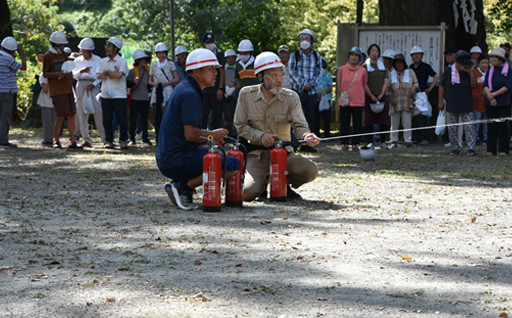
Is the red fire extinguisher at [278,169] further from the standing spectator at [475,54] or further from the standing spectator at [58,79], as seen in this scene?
the standing spectator at [475,54]

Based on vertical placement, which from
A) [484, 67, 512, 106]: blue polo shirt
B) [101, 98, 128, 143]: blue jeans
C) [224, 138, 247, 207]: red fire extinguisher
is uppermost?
[484, 67, 512, 106]: blue polo shirt

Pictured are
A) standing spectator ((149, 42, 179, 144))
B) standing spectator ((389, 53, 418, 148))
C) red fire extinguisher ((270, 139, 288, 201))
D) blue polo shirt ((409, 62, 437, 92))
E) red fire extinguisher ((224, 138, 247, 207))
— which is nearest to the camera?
red fire extinguisher ((224, 138, 247, 207))

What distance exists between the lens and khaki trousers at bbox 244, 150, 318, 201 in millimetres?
10070

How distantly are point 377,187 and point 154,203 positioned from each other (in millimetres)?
3086

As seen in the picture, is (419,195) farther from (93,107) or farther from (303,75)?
(93,107)

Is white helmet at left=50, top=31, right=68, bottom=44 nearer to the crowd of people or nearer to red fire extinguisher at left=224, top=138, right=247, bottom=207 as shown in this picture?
the crowd of people

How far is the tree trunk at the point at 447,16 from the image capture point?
2061 cm

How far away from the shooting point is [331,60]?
51.9 metres

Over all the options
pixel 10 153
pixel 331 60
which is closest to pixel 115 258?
pixel 10 153

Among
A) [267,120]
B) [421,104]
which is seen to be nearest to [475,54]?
[421,104]

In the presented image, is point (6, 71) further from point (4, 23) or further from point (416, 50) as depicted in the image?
point (4, 23)

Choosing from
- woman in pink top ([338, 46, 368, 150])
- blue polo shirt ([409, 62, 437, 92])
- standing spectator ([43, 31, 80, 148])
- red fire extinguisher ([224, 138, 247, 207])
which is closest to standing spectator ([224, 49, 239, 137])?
woman in pink top ([338, 46, 368, 150])

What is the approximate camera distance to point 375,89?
1789cm

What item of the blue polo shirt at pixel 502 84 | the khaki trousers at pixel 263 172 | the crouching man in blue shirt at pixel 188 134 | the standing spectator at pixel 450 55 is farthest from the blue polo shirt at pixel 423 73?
the crouching man in blue shirt at pixel 188 134
